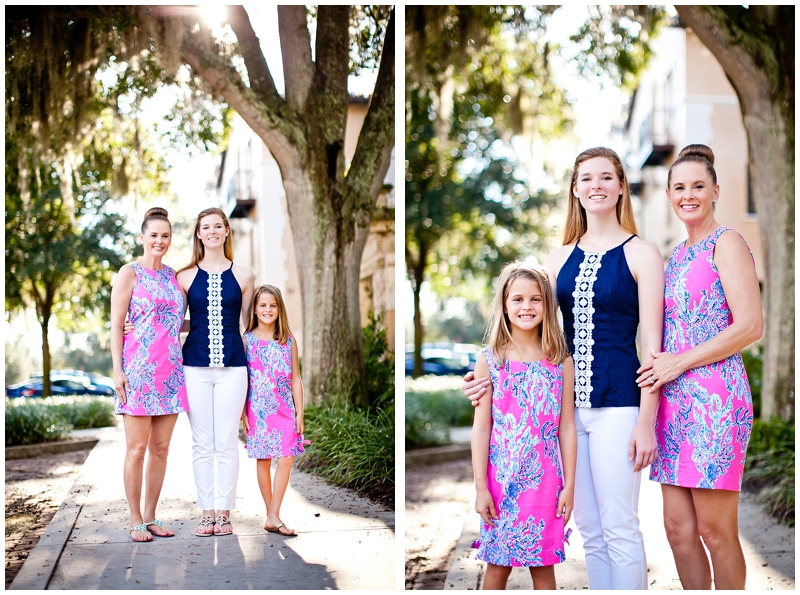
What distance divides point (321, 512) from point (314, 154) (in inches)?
69.6

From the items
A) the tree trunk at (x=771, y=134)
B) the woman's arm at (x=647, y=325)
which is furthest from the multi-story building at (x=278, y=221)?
the tree trunk at (x=771, y=134)

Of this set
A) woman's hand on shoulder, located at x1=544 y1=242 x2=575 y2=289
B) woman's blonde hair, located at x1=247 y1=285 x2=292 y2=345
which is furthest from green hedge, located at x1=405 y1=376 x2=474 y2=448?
woman's hand on shoulder, located at x1=544 y1=242 x2=575 y2=289

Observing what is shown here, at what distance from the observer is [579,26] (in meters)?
6.69

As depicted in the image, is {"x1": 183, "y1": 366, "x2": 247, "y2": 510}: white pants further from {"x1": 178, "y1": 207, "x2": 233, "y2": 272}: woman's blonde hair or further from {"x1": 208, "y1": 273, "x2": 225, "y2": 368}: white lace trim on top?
{"x1": 178, "y1": 207, "x2": 233, "y2": 272}: woman's blonde hair

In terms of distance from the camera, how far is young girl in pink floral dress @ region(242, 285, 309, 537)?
10.4 ft

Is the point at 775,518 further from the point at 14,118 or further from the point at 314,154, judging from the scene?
the point at 14,118

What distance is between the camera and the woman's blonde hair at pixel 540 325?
2.31 m

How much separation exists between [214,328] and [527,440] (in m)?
1.49

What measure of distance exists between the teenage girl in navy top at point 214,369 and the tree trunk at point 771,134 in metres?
3.24

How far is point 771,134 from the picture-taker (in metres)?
4.72

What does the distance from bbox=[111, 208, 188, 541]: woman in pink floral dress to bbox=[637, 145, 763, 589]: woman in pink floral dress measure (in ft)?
6.27

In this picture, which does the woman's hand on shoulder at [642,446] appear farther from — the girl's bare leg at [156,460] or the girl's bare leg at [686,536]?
the girl's bare leg at [156,460]

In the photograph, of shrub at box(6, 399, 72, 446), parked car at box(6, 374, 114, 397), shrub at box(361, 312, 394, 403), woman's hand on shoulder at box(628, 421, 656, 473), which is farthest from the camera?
parked car at box(6, 374, 114, 397)

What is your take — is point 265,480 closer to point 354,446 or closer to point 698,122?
point 354,446
